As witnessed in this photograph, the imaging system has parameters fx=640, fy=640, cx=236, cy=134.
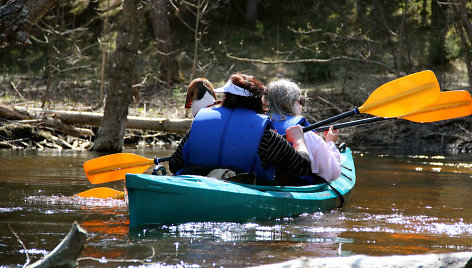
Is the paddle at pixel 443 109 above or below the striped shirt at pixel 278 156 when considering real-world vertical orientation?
above

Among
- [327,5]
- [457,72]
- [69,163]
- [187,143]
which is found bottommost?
[69,163]

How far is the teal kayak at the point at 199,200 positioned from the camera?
3768 millimetres

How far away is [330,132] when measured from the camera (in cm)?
519

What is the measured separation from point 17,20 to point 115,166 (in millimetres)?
1478

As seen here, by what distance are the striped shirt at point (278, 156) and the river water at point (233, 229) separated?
356 millimetres

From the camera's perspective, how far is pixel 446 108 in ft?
19.1

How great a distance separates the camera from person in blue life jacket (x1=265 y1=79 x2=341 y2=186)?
15.4 feet

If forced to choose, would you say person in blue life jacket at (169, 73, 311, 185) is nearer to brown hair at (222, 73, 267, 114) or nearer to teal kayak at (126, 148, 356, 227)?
brown hair at (222, 73, 267, 114)

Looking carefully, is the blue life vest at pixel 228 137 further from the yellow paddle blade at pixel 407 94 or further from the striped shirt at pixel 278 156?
the yellow paddle blade at pixel 407 94

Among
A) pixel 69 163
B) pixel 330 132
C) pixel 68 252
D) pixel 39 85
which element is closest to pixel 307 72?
pixel 39 85

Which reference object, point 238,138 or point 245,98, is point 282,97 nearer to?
point 245,98

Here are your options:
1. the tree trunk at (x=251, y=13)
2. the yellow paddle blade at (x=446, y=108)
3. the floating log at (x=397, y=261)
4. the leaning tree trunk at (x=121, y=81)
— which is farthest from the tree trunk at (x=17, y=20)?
the tree trunk at (x=251, y=13)

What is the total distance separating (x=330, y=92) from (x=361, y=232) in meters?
9.87

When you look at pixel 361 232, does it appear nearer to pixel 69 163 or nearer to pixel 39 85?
pixel 69 163
